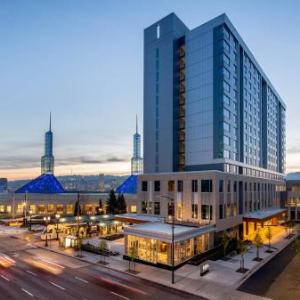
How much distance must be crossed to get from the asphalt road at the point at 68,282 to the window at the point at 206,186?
22143mm

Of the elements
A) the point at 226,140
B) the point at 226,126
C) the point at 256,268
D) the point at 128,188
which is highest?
the point at 226,126

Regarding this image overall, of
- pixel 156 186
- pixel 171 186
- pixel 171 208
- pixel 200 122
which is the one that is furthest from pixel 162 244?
pixel 200 122

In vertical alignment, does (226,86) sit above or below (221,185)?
above

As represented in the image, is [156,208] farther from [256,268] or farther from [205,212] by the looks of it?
[256,268]

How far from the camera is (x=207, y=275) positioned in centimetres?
3688

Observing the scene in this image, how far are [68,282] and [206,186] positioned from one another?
93.0 ft

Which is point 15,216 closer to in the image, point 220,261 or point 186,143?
point 186,143

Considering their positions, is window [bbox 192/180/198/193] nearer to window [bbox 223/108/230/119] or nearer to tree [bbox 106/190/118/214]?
window [bbox 223/108/230/119]

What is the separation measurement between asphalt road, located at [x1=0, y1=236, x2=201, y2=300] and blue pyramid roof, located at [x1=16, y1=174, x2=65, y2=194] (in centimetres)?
6647

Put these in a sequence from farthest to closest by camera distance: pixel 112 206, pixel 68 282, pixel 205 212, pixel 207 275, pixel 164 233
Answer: pixel 112 206 < pixel 205 212 < pixel 164 233 < pixel 207 275 < pixel 68 282

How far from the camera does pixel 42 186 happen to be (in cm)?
11106

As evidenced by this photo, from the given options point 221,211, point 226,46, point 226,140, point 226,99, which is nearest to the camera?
point 221,211

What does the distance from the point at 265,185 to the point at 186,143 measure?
2685 centimetres

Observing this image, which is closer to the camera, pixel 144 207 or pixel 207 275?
pixel 207 275
